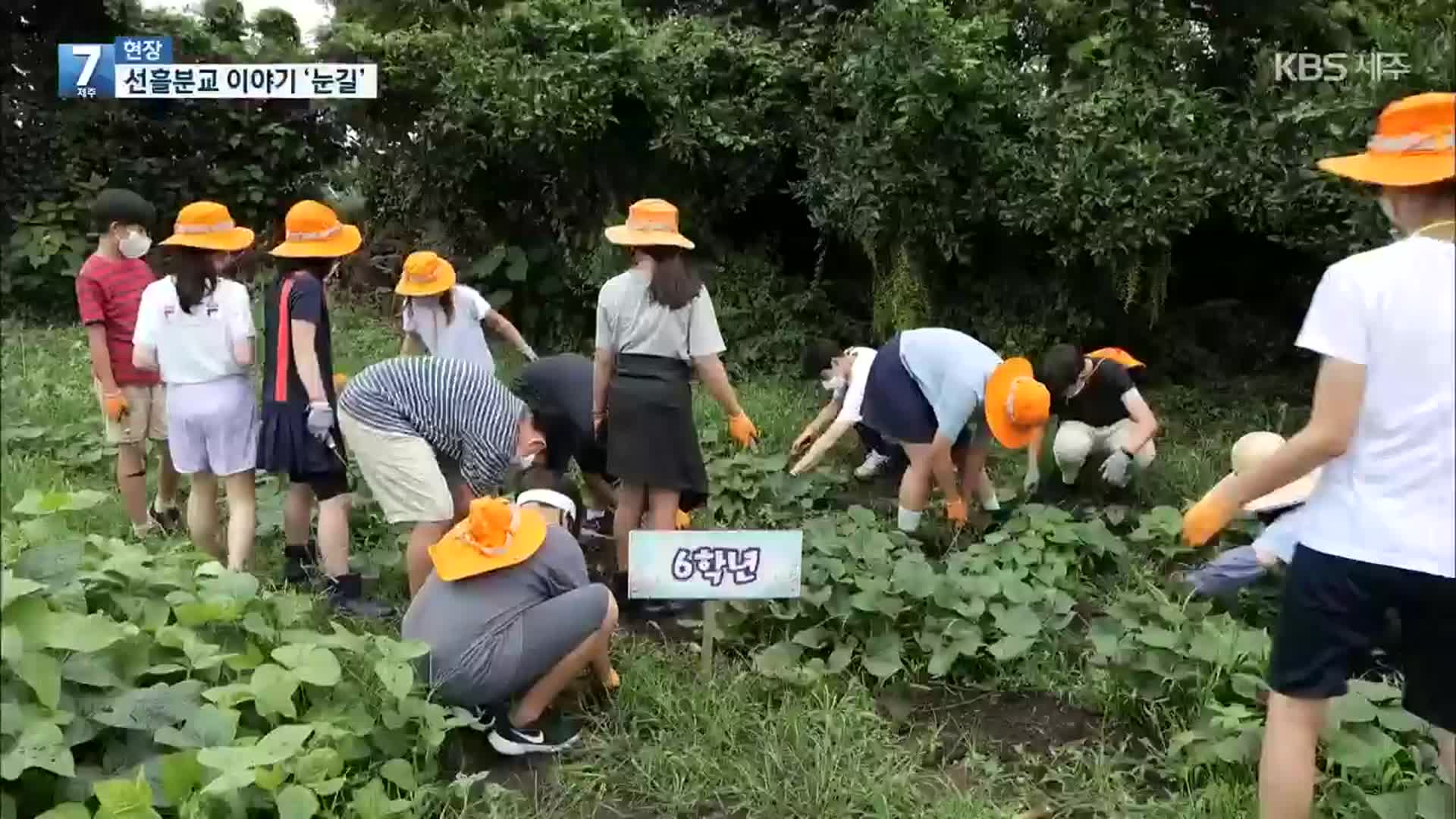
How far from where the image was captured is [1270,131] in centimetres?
659

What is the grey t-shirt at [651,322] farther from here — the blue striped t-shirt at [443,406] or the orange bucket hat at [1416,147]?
the orange bucket hat at [1416,147]

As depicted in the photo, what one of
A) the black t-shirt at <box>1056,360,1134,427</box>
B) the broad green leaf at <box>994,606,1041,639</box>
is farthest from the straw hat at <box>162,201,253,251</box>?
the black t-shirt at <box>1056,360,1134,427</box>

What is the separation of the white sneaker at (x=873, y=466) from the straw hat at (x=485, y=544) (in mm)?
2869

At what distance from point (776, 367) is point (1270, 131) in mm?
3354

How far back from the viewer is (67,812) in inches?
88.4

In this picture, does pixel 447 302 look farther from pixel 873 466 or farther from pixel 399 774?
pixel 399 774

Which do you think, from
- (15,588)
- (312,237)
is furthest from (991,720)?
(312,237)

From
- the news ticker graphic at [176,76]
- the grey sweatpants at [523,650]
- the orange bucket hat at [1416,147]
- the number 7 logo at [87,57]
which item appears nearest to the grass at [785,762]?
the grey sweatpants at [523,650]

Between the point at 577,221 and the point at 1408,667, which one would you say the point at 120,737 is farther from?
the point at 577,221

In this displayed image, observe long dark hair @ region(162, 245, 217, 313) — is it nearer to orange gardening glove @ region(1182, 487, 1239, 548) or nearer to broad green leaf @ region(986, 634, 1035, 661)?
broad green leaf @ region(986, 634, 1035, 661)

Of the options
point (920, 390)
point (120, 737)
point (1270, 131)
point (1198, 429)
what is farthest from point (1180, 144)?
point (120, 737)

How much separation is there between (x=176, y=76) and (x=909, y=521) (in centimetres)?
447

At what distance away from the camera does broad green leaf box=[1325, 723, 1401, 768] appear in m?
2.70

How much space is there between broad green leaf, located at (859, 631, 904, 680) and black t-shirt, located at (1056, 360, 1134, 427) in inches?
81.7
